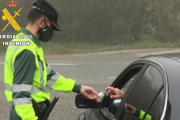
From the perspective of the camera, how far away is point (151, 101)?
2355 mm

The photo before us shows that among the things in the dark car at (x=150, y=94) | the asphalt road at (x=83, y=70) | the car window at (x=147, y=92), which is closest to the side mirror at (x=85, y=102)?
the dark car at (x=150, y=94)

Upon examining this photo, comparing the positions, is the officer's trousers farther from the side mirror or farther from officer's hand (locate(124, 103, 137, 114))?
officer's hand (locate(124, 103, 137, 114))

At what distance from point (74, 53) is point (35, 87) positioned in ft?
43.5

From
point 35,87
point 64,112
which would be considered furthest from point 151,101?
point 64,112

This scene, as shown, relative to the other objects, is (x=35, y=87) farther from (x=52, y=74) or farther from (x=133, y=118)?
(x=133, y=118)

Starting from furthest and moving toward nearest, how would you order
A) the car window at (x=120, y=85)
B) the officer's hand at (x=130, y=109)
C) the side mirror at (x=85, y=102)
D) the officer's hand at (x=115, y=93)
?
the side mirror at (x=85, y=102) → the officer's hand at (x=115, y=93) → the car window at (x=120, y=85) → the officer's hand at (x=130, y=109)

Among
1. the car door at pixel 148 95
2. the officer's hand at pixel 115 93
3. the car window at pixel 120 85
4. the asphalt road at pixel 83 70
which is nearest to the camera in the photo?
the car door at pixel 148 95

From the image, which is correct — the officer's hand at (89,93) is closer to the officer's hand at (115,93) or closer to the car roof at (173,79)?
the officer's hand at (115,93)

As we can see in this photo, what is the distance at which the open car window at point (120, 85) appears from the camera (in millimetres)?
2922

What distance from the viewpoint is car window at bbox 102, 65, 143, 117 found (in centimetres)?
294

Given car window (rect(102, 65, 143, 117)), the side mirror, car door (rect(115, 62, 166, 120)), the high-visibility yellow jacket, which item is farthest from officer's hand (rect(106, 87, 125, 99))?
the high-visibility yellow jacket

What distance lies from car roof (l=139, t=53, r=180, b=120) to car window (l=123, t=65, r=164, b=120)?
0.20 feet

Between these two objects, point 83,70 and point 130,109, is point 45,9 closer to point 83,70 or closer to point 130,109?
point 130,109

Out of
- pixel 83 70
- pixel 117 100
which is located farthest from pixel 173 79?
pixel 83 70
